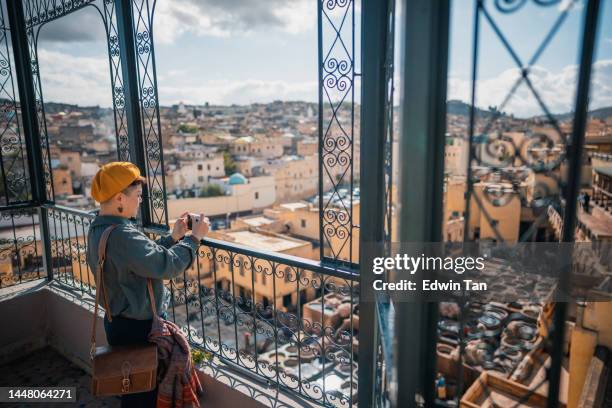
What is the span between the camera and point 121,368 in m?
1.93

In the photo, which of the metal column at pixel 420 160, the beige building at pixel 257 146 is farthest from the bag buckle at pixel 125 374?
the beige building at pixel 257 146

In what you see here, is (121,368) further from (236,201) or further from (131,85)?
(236,201)

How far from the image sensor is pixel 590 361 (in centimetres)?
122

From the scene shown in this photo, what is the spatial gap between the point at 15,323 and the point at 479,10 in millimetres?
4778

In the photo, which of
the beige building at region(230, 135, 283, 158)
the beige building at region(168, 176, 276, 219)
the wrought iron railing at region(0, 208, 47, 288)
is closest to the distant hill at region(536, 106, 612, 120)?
the wrought iron railing at region(0, 208, 47, 288)

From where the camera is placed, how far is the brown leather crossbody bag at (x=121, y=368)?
1918 mm

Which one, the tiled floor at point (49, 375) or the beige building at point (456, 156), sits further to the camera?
the tiled floor at point (49, 375)

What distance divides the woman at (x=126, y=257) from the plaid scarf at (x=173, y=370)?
11cm

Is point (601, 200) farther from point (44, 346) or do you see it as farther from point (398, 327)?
point (44, 346)

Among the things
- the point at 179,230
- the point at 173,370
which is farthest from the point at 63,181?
the point at 173,370

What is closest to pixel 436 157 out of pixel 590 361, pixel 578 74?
pixel 578 74

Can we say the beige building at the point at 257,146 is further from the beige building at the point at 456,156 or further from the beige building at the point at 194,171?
the beige building at the point at 456,156

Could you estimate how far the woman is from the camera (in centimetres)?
185

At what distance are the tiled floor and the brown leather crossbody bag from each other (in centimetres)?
145
